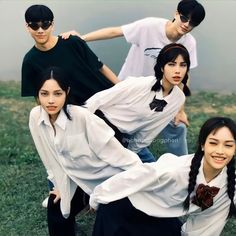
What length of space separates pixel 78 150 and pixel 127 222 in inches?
23.1

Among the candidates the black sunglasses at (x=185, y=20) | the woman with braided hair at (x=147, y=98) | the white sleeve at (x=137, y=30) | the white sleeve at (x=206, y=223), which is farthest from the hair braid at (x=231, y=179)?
the white sleeve at (x=137, y=30)

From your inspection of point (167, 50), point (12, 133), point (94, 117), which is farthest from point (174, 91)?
point (12, 133)

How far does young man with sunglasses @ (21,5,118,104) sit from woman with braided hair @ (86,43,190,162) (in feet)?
0.79

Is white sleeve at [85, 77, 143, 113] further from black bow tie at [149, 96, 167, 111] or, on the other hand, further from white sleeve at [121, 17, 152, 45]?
white sleeve at [121, 17, 152, 45]

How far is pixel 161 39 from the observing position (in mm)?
4508

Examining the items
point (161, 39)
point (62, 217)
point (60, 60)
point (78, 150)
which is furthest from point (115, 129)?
point (161, 39)

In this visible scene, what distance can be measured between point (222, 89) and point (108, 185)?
4300mm

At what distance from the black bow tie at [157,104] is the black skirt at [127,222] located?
2.76ft

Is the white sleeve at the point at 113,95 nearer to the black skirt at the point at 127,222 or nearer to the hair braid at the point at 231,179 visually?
the black skirt at the point at 127,222

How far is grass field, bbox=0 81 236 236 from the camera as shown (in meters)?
4.28

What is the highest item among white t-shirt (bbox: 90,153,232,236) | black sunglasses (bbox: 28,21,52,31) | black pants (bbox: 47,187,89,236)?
black sunglasses (bbox: 28,21,52,31)

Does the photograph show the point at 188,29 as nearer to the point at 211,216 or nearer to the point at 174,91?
the point at 174,91

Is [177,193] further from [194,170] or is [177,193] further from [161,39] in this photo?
[161,39]

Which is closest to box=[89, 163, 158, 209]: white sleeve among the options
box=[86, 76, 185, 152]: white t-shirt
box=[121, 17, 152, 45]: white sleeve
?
box=[86, 76, 185, 152]: white t-shirt
